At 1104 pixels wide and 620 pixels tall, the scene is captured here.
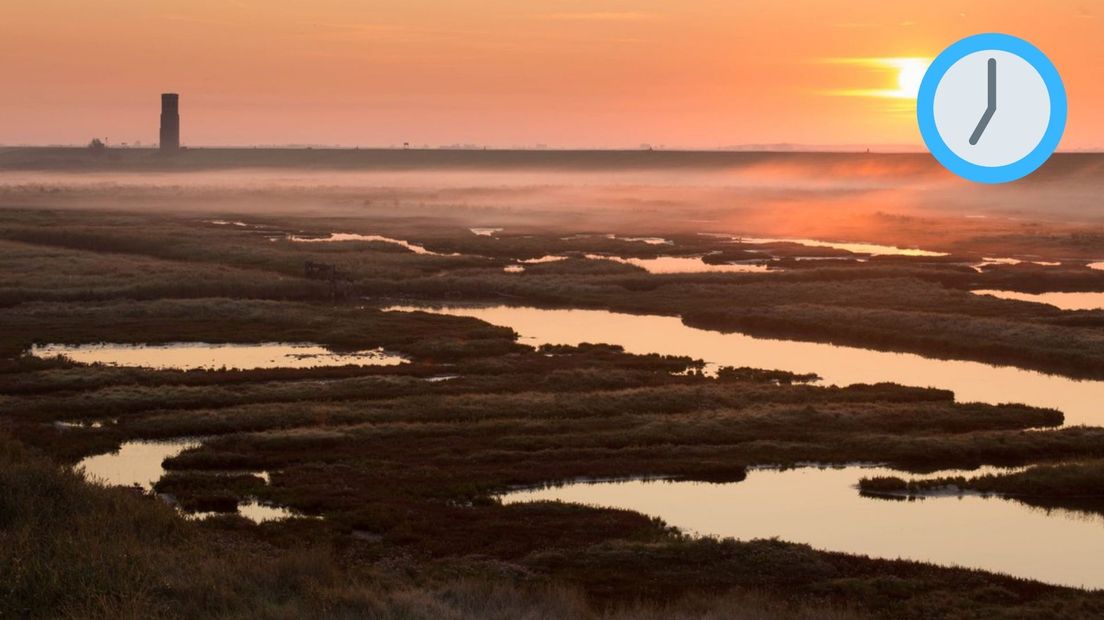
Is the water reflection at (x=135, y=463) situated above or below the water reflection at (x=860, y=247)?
below

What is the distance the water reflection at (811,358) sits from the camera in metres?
50.5

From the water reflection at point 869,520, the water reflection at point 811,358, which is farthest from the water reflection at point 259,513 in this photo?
the water reflection at point 811,358

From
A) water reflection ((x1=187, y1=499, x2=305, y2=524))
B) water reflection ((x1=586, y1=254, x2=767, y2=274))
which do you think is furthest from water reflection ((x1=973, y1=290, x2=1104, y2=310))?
water reflection ((x1=187, y1=499, x2=305, y2=524))

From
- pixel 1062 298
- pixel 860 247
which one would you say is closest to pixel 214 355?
pixel 1062 298

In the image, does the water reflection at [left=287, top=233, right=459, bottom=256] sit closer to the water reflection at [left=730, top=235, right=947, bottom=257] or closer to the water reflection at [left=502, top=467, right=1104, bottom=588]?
the water reflection at [left=730, top=235, right=947, bottom=257]

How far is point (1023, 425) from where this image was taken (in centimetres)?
4409

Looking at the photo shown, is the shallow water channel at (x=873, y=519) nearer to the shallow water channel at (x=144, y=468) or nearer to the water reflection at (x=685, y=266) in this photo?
the shallow water channel at (x=144, y=468)

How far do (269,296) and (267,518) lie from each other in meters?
46.4

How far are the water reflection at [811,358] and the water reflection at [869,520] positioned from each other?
12329 millimetres

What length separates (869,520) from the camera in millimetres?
33562

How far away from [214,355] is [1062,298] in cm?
4955

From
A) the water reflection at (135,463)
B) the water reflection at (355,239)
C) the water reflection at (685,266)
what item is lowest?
the water reflection at (135,463)

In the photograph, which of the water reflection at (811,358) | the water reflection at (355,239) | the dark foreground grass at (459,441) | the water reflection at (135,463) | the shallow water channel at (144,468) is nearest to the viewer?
the dark foreground grass at (459,441)

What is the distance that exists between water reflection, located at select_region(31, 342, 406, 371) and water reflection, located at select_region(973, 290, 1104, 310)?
39.0 meters
